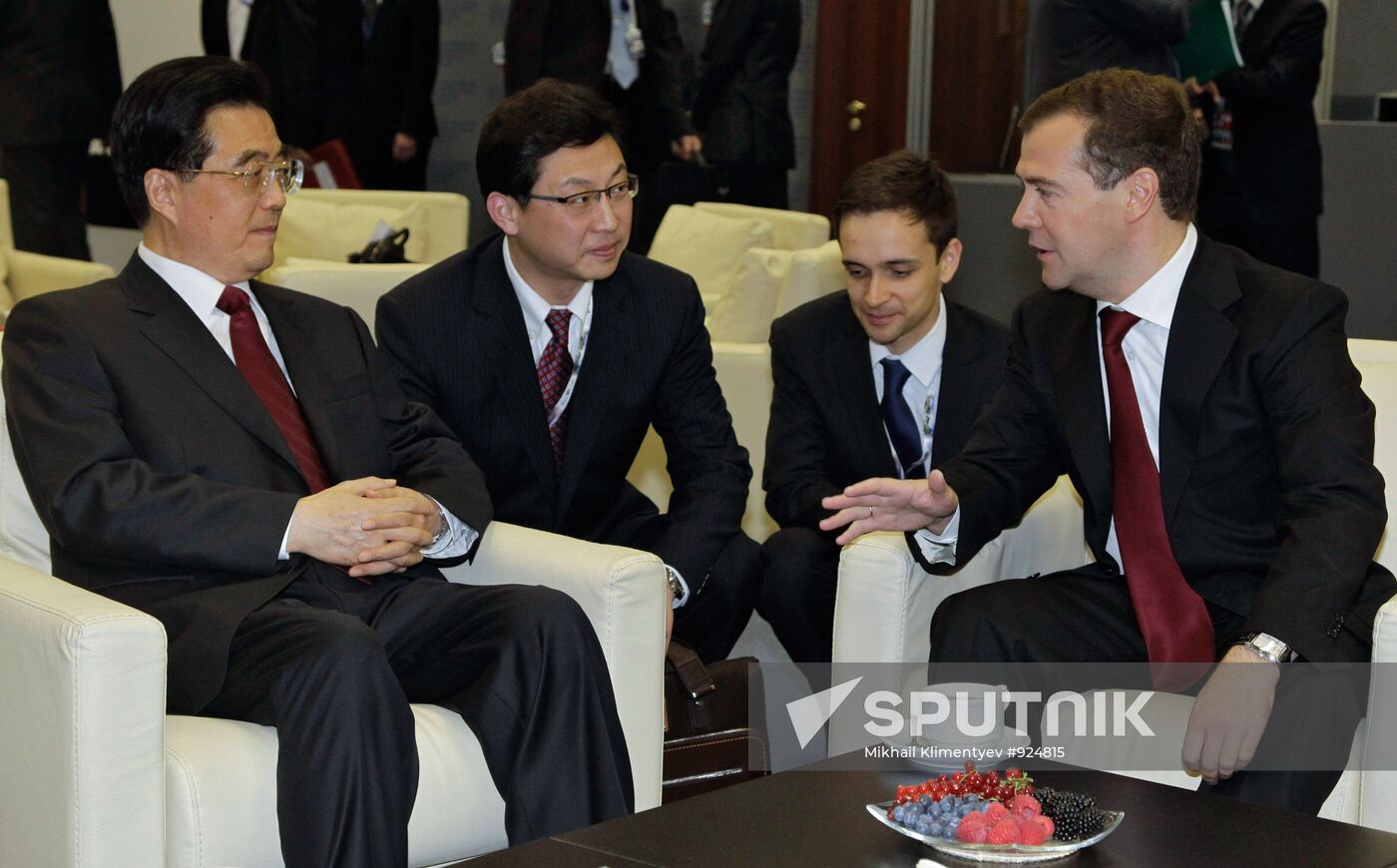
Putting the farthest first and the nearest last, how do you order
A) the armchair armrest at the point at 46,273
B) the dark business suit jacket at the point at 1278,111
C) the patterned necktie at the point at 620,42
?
the patterned necktie at the point at 620,42 → the armchair armrest at the point at 46,273 → the dark business suit jacket at the point at 1278,111

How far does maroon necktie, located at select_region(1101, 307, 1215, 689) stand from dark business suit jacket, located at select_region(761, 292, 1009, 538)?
549mm

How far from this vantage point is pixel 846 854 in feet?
6.01

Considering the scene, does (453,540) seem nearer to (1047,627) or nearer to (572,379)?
(572,379)

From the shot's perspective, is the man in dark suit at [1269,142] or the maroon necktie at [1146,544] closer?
the maroon necktie at [1146,544]

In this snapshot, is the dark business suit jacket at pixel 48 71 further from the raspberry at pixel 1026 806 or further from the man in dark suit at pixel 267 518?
the raspberry at pixel 1026 806

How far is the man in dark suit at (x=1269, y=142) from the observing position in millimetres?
4758

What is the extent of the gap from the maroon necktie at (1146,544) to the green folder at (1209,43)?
2.42 m

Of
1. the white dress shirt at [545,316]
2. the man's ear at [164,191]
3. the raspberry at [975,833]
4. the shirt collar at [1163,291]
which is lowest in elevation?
the raspberry at [975,833]

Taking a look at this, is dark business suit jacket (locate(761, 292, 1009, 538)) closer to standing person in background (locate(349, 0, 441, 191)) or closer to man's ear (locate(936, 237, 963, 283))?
man's ear (locate(936, 237, 963, 283))

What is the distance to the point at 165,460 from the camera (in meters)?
2.50

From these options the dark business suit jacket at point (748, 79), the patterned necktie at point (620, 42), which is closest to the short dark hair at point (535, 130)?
the patterned necktie at point (620, 42)

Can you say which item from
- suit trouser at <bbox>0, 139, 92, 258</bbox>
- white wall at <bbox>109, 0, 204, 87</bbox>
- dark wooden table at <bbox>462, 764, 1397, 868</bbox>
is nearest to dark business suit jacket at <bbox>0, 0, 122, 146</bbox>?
suit trouser at <bbox>0, 139, 92, 258</bbox>

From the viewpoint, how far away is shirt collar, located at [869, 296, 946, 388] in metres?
3.30

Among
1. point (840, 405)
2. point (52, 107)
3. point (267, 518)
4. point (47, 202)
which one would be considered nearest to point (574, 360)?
point (840, 405)
